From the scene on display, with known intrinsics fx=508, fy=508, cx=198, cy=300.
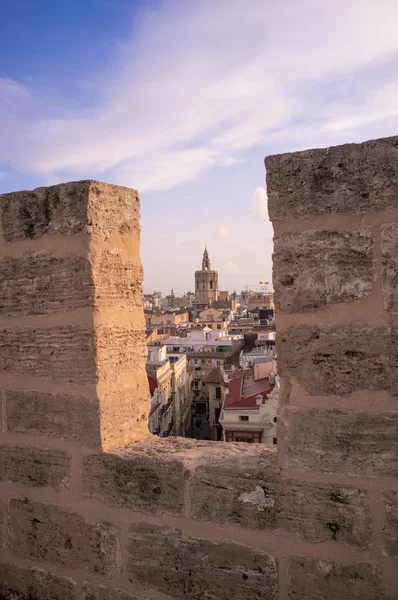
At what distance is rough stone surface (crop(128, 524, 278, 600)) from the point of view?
2092 millimetres

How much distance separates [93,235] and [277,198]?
2.92ft

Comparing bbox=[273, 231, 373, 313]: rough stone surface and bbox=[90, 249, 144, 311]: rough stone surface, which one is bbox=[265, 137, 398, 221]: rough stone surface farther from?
bbox=[90, 249, 144, 311]: rough stone surface

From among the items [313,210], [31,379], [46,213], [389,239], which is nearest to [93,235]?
[46,213]

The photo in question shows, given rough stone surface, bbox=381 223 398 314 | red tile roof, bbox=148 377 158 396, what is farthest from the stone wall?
red tile roof, bbox=148 377 158 396

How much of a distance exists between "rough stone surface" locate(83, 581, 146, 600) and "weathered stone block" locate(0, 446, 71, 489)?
47cm

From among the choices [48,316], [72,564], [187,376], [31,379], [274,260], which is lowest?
[187,376]

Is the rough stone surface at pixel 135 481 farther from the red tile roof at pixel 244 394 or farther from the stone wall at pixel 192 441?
the red tile roof at pixel 244 394

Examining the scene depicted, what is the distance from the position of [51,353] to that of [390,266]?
1.61 m

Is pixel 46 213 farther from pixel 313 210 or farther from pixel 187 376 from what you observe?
pixel 187 376

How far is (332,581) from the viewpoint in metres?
1.97

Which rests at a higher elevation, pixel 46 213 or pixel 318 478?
pixel 46 213

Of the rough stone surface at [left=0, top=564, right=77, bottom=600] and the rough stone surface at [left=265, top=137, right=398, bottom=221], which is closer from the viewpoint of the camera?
the rough stone surface at [left=265, top=137, right=398, bottom=221]

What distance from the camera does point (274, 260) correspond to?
2.08 m

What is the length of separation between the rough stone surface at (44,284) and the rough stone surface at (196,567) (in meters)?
1.10
